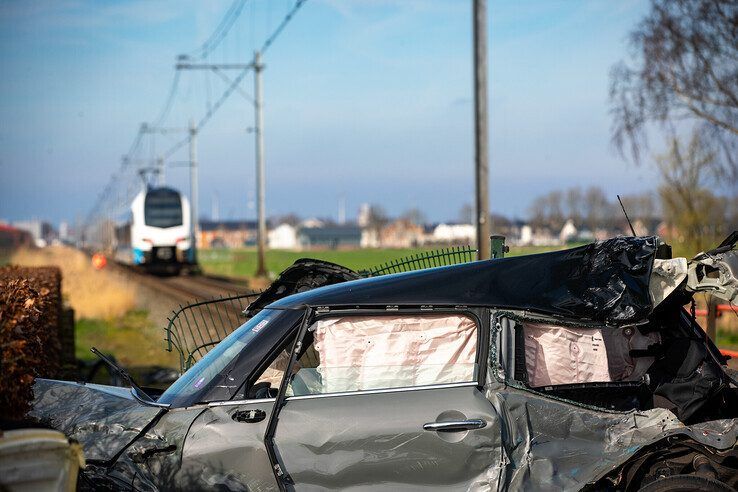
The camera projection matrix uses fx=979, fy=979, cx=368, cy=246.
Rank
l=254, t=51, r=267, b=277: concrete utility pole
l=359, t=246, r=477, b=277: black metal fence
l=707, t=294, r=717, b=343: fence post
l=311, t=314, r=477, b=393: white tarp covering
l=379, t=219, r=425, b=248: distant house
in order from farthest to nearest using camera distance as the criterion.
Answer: l=379, t=219, r=425, b=248: distant house
l=254, t=51, r=267, b=277: concrete utility pole
l=707, t=294, r=717, b=343: fence post
l=359, t=246, r=477, b=277: black metal fence
l=311, t=314, r=477, b=393: white tarp covering

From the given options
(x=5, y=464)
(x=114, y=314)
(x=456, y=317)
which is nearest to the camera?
(x=5, y=464)

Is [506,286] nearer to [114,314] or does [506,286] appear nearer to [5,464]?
[5,464]

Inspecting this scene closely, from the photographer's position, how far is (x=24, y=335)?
5168 millimetres

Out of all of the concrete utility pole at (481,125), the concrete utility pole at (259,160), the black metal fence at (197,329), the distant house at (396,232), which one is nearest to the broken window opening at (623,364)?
the black metal fence at (197,329)

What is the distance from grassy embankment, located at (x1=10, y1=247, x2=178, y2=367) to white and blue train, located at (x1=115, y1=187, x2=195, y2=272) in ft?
19.0

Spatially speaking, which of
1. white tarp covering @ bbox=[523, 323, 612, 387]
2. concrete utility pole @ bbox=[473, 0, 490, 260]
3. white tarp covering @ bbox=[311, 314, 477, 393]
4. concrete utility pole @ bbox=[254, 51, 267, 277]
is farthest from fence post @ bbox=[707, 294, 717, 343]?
concrete utility pole @ bbox=[254, 51, 267, 277]

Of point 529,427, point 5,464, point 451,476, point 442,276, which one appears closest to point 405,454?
point 451,476

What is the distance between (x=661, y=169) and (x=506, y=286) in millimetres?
26693

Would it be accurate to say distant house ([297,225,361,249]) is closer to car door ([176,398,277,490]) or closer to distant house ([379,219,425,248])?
distant house ([379,219,425,248])

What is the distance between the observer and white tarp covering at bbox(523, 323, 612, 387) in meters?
5.16

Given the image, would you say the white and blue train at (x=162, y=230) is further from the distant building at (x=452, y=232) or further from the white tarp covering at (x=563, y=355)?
the white tarp covering at (x=563, y=355)

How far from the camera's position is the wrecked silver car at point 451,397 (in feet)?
15.2

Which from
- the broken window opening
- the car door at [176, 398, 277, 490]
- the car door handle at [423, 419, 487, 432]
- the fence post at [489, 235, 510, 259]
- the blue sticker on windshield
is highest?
the fence post at [489, 235, 510, 259]

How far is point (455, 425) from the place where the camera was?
4613 mm
